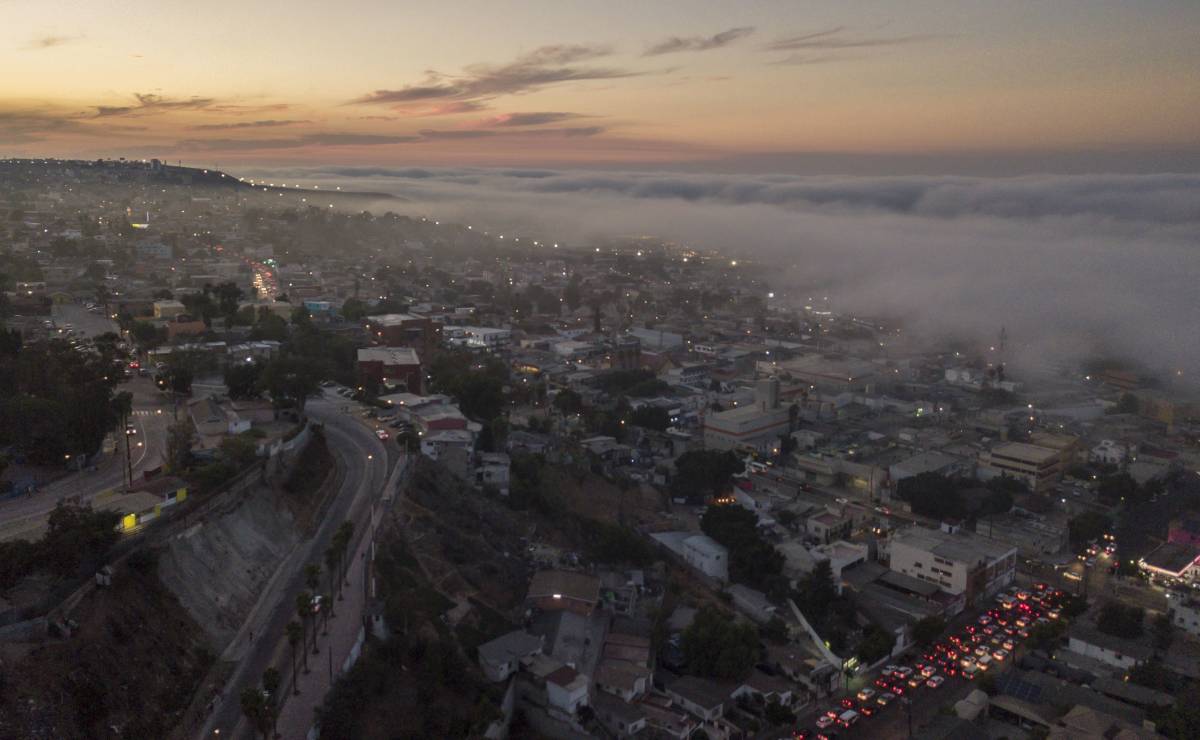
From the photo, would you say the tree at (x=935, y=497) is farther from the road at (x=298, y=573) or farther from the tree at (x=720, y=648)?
the road at (x=298, y=573)

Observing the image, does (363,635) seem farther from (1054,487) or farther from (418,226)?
(418,226)

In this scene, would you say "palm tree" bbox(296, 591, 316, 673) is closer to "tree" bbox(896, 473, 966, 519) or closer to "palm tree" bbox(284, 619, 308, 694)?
"palm tree" bbox(284, 619, 308, 694)

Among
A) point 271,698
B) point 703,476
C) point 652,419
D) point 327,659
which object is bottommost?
point 652,419

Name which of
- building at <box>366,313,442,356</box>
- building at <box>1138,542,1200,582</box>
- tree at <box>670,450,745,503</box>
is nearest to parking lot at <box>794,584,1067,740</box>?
building at <box>1138,542,1200,582</box>

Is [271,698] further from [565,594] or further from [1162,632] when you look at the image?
[1162,632]

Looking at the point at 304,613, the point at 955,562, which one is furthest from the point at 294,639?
the point at 955,562

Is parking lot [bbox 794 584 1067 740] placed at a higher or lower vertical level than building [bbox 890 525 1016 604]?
lower
